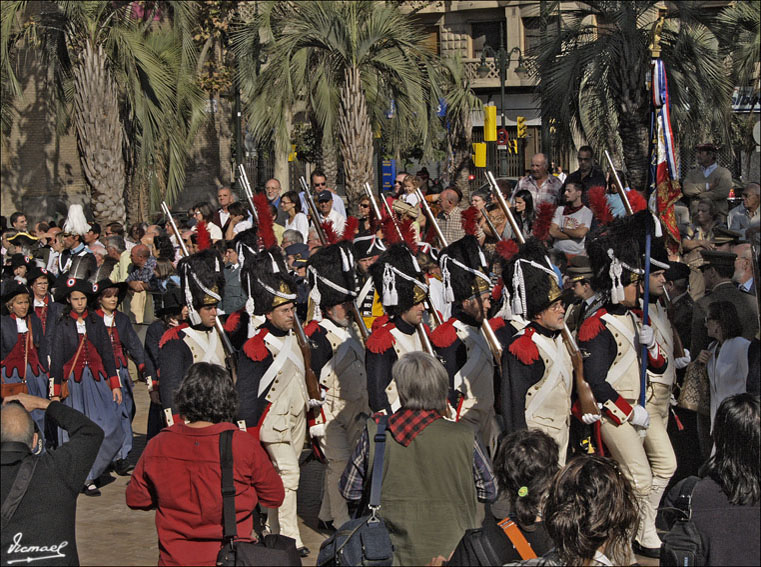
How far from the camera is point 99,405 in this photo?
33.4ft

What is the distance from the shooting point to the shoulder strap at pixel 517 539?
4660 millimetres

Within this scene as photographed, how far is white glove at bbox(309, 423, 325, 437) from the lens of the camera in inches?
332

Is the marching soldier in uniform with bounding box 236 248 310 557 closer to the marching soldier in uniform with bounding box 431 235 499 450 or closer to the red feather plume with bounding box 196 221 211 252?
the marching soldier in uniform with bounding box 431 235 499 450

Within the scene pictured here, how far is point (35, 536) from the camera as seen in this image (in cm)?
512

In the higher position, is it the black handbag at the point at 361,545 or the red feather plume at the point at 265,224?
the red feather plume at the point at 265,224

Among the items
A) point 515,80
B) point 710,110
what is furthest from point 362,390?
point 515,80

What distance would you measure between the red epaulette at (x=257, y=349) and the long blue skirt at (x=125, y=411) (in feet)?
9.08

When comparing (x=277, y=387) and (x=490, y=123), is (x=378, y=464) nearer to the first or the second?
(x=277, y=387)

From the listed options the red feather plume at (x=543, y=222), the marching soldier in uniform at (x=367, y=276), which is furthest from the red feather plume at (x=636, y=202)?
the marching soldier in uniform at (x=367, y=276)

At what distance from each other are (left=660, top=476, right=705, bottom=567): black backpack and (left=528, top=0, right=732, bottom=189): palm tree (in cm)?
1092

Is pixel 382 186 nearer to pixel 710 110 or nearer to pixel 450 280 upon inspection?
pixel 710 110

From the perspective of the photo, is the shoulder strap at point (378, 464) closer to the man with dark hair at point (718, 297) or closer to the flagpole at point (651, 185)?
the flagpole at point (651, 185)

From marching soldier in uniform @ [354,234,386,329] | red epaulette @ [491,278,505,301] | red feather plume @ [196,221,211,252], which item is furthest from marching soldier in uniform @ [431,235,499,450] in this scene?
red feather plume @ [196,221,211,252]

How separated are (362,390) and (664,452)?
217cm
